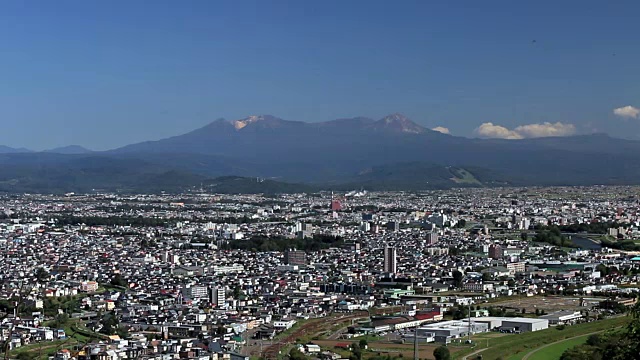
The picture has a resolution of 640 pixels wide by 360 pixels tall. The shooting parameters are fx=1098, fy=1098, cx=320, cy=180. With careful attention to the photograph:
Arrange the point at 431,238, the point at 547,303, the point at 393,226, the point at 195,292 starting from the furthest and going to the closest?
the point at 393,226, the point at 431,238, the point at 195,292, the point at 547,303

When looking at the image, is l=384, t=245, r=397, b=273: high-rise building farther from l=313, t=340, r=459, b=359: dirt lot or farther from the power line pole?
l=313, t=340, r=459, b=359: dirt lot

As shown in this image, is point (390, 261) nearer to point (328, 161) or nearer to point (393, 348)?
point (393, 348)

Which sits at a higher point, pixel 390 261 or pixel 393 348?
pixel 390 261

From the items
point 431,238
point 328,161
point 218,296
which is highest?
point 328,161

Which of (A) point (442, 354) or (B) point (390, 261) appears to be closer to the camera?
(A) point (442, 354)

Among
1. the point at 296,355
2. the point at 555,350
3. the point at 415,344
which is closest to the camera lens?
the point at 296,355

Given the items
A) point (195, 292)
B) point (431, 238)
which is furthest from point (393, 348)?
point (431, 238)
